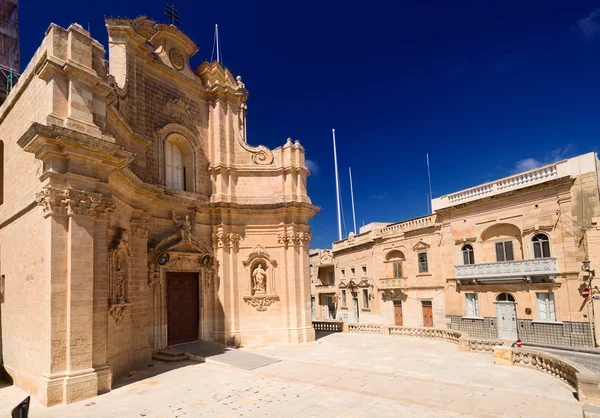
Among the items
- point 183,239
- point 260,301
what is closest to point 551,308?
point 260,301

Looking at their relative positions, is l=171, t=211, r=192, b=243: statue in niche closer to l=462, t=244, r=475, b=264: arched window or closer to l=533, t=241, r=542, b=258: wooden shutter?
l=462, t=244, r=475, b=264: arched window

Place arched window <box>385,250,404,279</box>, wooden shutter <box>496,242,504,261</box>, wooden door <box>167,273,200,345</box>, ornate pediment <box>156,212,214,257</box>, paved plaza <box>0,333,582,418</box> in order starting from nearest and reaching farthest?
paved plaza <box>0,333,582,418</box>
ornate pediment <box>156,212,214,257</box>
wooden door <box>167,273,200,345</box>
wooden shutter <box>496,242,504,261</box>
arched window <box>385,250,404,279</box>

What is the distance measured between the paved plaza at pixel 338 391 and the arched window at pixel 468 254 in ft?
38.3

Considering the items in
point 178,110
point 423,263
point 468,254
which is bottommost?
point 423,263

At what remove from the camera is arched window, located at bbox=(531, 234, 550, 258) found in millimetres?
21359

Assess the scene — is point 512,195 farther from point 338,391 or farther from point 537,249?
point 338,391

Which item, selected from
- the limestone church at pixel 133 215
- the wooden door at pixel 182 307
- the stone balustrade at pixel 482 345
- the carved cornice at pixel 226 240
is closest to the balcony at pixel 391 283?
the limestone church at pixel 133 215

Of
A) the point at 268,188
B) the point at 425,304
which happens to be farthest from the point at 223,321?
the point at 425,304

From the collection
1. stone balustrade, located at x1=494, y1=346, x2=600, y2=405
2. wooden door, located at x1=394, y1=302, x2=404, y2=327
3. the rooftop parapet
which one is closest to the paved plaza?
stone balustrade, located at x1=494, y1=346, x2=600, y2=405

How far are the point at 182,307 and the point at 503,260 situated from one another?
18619 mm

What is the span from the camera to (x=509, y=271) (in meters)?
22.6

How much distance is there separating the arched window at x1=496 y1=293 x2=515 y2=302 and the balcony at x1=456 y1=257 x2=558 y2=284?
0.92 metres

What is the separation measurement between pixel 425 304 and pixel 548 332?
325 inches

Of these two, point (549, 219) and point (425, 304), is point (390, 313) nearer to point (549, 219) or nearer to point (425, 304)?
point (425, 304)
